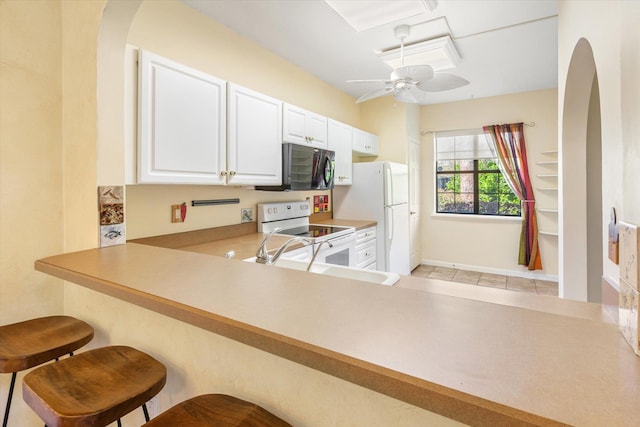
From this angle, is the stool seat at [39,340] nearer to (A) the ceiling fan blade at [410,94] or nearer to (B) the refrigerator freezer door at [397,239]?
(A) the ceiling fan blade at [410,94]

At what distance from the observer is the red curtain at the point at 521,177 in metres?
4.38

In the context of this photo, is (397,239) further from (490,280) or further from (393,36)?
(393,36)

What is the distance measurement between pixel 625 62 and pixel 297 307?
0.96 m

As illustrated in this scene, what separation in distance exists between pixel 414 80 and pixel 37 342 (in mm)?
2592

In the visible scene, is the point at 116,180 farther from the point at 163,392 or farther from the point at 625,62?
the point at 625,62

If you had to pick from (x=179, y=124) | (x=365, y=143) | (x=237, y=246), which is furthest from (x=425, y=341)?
(x=365, y=143)

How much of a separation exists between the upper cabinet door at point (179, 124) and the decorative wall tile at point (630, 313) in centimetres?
191

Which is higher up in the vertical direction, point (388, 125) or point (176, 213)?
point (388, 125)

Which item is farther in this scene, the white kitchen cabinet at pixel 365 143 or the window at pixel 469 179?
the window at pixel 469 179

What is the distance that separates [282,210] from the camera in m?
3.20

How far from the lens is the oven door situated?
9.61 feet

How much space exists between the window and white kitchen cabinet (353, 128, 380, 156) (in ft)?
4.03

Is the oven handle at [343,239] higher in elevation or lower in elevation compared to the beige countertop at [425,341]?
lower

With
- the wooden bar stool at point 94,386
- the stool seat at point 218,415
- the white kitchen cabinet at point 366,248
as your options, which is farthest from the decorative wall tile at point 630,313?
the white kitchen cabinet at point 366,248
